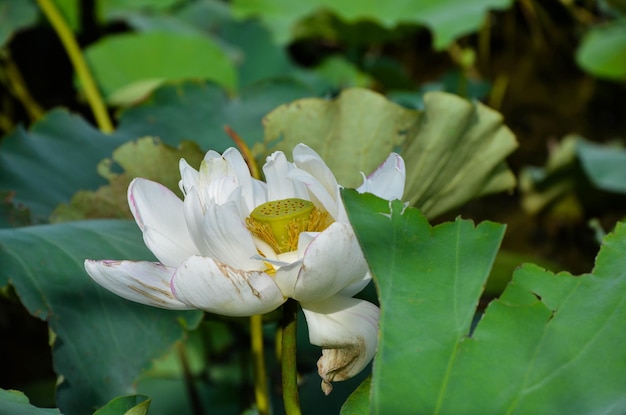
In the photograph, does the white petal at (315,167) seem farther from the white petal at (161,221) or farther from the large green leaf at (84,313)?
the large green leaf at (84,313)

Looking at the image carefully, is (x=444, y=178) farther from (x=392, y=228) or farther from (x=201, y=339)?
(x=201, y=339)

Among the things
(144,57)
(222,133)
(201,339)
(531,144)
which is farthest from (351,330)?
(531,144)

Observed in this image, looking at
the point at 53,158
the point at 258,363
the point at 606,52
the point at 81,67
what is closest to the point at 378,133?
the point at 258,363

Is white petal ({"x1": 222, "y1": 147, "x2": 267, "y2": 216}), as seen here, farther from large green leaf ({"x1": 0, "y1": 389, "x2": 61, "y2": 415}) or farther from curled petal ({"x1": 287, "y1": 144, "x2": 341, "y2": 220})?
large green leaf ({"x1": 0, "y1": 389, "x2": 61, "y2": 415})

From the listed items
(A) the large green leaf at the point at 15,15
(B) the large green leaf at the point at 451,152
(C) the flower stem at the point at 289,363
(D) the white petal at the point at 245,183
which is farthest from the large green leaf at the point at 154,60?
(C) the flower stem at the point at 289,363

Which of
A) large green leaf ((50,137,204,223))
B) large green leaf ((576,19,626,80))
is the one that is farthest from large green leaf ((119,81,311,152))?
large green leaf ((576,19,626,80))

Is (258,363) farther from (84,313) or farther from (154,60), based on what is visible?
(154,60)

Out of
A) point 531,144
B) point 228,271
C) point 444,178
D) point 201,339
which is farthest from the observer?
point 531,144
